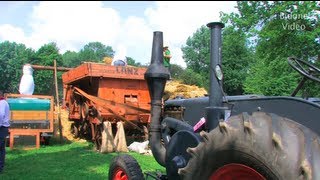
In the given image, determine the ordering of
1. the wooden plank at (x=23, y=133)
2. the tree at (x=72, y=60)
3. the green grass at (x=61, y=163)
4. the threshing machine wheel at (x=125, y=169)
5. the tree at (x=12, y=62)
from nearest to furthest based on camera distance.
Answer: the threshing machine wheel at (x=125, y=169), the green grass at (x=61, y=163), the wooden plank at (x=23, y=133), the tree at (x=12, y=62), the tree at (x=72, y=60)

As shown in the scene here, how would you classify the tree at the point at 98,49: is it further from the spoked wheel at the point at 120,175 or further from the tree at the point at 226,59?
the spoked wheel at the point at 120,175

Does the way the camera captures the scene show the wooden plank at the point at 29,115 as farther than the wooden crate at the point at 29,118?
Yes

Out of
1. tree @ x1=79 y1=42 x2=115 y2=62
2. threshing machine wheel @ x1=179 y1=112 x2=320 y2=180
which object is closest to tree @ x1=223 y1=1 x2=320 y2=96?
threshing machine wheel @ x1=179 y1=112 x2=320 y2=180

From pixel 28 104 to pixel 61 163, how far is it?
3378mm

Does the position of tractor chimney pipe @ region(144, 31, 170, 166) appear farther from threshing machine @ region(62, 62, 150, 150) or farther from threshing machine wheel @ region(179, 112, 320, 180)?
threshing machine @ region(62, 62, 150, 150)

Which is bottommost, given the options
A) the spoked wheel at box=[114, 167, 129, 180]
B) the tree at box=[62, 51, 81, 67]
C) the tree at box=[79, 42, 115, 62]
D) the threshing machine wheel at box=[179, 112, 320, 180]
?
the spoked wheel at box=[114, 167, 129, 180]

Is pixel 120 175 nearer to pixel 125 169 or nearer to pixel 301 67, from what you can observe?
pixel 125 169

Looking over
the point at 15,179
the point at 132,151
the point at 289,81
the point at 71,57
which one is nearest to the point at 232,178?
the point at 15,179

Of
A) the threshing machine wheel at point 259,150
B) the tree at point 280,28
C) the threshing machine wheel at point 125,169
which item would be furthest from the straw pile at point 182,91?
the threshing machine wheel at point 259,150

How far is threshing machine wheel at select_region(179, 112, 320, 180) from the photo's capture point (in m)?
2.03

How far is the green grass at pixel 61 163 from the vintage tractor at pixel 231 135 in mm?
2878

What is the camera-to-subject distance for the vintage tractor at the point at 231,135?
209 centimetres

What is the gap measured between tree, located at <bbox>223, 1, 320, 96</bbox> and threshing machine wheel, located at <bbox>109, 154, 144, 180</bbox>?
32.4 ft

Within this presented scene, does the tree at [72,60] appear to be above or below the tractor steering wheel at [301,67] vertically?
above
